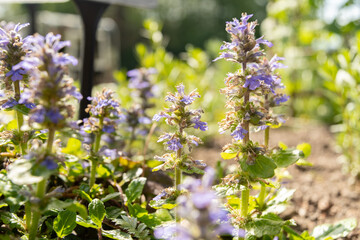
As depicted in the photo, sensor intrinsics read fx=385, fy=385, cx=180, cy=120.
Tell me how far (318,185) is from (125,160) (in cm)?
151

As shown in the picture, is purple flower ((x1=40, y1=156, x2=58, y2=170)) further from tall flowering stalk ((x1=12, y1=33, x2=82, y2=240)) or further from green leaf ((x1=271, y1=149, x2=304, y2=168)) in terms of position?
green leaf ((x1=271, y1=149, x2=304, y2=168))

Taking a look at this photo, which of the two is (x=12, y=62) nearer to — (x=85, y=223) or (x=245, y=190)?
(x=85, y=223)

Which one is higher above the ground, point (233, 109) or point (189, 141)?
point (233, 109)

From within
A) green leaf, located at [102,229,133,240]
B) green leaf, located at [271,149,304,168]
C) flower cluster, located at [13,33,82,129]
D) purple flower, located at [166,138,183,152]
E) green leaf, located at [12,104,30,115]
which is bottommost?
green leaf, located at [102,229,133,240]

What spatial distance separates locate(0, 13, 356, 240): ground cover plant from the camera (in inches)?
40.7

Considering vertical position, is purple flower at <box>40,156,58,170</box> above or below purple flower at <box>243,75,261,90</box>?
below

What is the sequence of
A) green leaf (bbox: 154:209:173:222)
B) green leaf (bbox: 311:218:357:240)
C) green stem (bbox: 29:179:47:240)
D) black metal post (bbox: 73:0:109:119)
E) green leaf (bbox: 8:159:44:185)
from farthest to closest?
black metal post (bbox: 73:0:109:119) → green leaf (bbox: 311:218:357:240) → green leaf (bbox: 154:209:173:222) → green stem (bbox: 29:179:47:240) → green leaf (bbox: 8:159:44:185)

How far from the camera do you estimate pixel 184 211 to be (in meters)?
0.79

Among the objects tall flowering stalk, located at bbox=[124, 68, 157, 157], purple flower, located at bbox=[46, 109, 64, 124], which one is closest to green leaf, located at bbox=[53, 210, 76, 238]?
purple flower, located at bbox=[46, 109, 64, 124]

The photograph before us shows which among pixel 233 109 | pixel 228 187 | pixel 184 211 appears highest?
pixel 233 109

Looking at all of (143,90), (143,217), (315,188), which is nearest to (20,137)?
(143,217)

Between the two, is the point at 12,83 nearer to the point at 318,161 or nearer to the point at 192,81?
the point at 192,81

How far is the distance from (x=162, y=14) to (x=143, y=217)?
60.1ft

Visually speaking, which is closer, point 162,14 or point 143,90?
point 143,90
